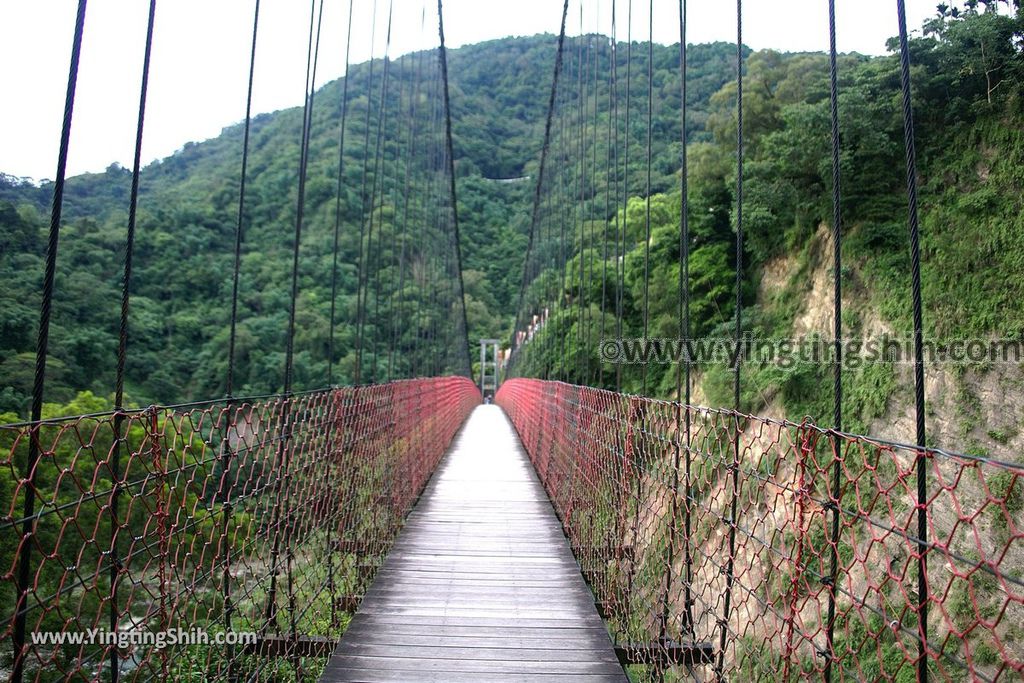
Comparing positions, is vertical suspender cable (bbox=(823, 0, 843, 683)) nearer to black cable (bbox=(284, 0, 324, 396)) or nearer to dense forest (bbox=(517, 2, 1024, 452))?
black cable (bbox=(284, 0, 324, 396))

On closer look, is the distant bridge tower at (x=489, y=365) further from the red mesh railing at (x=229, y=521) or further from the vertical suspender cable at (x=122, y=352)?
the vertical suspender cable at (x=122, y=352)

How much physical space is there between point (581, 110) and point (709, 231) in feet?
19.5

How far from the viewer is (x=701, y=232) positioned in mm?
11406

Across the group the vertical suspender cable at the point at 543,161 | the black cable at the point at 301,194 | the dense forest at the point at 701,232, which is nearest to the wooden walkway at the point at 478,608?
the black cable at the point at 301,194

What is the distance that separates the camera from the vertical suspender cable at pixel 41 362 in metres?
0.87

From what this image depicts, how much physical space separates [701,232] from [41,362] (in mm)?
11276

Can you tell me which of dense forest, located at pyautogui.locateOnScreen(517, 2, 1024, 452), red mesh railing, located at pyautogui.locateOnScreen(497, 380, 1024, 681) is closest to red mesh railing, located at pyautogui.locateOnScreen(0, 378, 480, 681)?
red mesh railing, located at pyautogui.locateOnScreen(497, 380, 1024, 681)

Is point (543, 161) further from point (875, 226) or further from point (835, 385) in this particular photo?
point (835, 385)

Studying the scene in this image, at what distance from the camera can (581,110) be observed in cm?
620

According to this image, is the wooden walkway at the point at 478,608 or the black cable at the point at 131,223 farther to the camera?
the wooden walkway at the point at 478,608

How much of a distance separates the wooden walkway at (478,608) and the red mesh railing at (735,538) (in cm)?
13

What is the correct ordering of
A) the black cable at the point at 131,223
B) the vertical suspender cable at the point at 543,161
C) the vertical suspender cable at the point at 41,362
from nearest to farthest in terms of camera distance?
the vertical suspender cable at the point at 41,362, the black cable at the point at 131,223, the vertical suspender cable at the point at 543,161

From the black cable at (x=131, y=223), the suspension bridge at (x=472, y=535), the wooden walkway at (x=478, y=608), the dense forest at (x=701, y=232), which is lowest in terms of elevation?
A: the wooden walkway at (x=478, y=608)

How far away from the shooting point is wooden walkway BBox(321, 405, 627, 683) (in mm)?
1831
